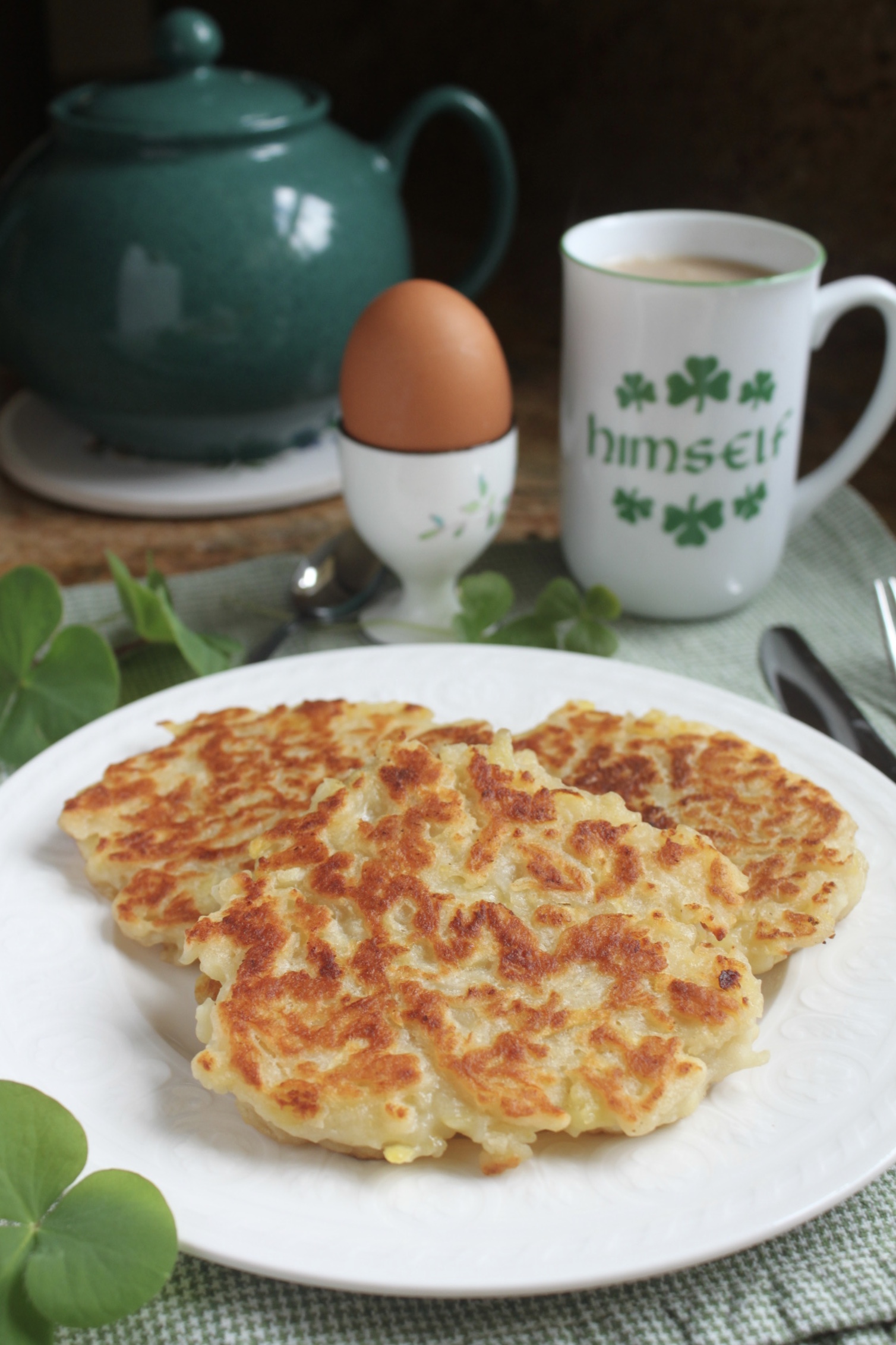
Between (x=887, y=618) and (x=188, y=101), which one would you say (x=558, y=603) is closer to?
(x=887, y=618)

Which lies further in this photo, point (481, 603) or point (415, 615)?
point (415, 615)

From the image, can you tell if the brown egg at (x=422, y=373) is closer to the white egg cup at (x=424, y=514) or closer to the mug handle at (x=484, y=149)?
the white egg cup at (x=424, y=514)

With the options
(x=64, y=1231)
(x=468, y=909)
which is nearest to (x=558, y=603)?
(x=468, y=909)

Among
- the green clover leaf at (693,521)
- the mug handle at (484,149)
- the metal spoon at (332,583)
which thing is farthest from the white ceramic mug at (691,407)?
the mug handle at (484,149)

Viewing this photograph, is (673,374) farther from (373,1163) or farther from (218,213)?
(373,1163)

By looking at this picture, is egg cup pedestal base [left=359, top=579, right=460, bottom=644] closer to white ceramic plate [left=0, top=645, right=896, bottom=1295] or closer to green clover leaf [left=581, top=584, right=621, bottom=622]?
green clover leaf [left=581, top=584, right=621, bottom=622]

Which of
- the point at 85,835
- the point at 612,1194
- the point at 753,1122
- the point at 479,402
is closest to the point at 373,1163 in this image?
the point at 612,1194
